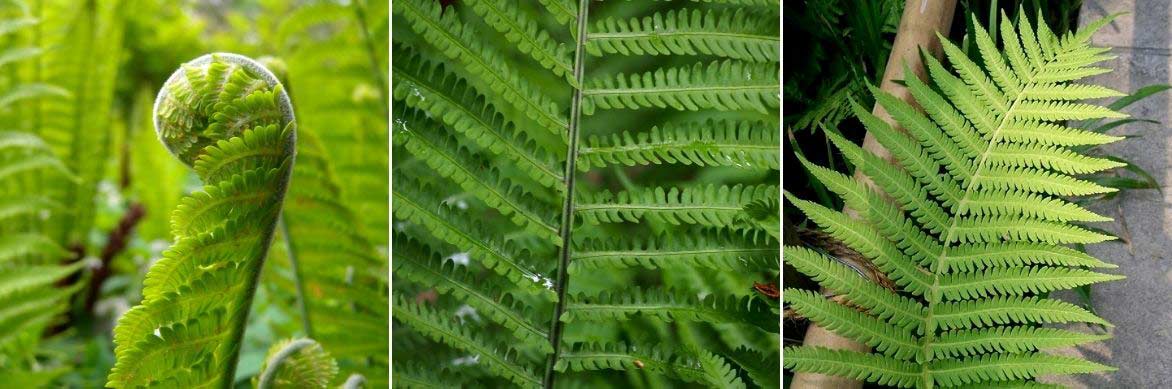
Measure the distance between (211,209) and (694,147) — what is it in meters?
0.27

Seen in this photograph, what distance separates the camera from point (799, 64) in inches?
36.1

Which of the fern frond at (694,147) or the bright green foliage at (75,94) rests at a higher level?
the bright green foliage at (75,94)

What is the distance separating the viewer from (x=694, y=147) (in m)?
0.60

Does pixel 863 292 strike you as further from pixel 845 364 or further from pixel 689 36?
pixel 689 36

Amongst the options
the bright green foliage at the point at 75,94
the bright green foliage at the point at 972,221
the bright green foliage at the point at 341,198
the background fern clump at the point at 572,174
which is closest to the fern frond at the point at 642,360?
the background fern clump at the point at 572,174

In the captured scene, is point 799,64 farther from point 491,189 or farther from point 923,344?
point 491,189

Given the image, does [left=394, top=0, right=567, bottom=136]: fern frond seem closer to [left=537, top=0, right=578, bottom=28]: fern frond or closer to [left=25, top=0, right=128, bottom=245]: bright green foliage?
[left=537, top=0, right=578, bottom=28]: fern frond

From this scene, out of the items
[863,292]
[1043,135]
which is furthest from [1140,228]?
[863,292]

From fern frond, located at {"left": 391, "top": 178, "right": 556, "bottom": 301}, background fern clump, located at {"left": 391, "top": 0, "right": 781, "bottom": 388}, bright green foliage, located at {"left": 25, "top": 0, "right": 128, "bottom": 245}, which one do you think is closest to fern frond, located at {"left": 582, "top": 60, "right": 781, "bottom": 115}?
background fern clump, located at {"left": 391, "top": 0, "right": 781, "bottom": 388}

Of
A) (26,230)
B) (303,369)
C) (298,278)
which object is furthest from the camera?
(26,230)

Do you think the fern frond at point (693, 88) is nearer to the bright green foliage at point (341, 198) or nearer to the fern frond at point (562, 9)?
the fern frond at point (562, 9)

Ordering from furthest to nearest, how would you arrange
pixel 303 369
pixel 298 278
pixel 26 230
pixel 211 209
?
1. pixel 26 230
2. pixel 298 278
3. pixel 303 369
4. pixel 211 209

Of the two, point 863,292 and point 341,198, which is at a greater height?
point 341,198

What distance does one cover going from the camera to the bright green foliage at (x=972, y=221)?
705 millimetres
